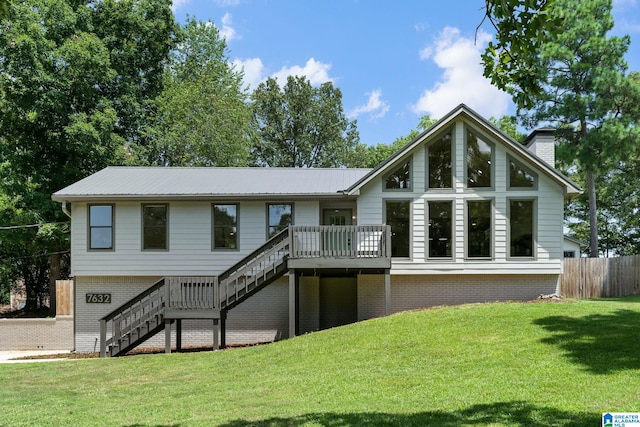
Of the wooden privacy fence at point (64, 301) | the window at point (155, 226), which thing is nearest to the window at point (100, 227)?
the window at point (155, 226)

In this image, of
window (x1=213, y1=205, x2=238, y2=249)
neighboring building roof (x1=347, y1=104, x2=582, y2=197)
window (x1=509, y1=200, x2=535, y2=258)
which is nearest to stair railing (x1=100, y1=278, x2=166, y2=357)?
window (x1=213, y1=205, x2=238, y2=249)

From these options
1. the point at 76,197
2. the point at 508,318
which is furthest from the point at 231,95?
the point at 508,318

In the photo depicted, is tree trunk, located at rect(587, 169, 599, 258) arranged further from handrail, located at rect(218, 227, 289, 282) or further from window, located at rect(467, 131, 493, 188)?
handrail, located at rect(218, 227, 289, 282)

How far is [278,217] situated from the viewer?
59.3 ft

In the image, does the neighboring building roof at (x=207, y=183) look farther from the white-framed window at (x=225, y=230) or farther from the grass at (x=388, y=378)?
the grass at (x=388, y=378)

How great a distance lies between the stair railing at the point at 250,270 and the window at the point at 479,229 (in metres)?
6.09

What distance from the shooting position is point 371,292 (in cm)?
1784

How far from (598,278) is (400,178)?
1044cm

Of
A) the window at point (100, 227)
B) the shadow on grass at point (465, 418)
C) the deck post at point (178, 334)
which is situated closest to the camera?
the shadow on grass at point (465, 418)

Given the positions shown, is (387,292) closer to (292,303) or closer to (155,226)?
(292,303)

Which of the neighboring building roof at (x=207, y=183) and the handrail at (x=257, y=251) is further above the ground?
the neighboring building roof at (x=207, y=183)

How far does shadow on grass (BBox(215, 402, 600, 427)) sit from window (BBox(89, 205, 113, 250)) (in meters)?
12.7

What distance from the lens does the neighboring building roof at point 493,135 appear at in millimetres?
16688

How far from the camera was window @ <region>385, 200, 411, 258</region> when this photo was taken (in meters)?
17.4
